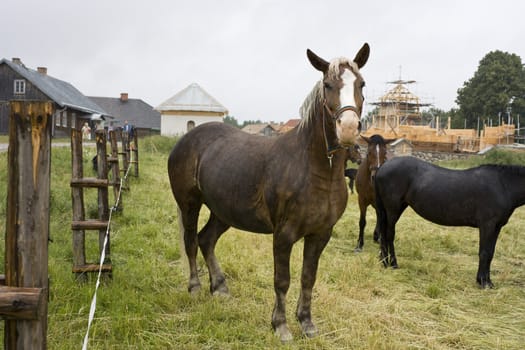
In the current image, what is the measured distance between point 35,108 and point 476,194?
5.54 metres

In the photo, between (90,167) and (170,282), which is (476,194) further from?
(90,167)

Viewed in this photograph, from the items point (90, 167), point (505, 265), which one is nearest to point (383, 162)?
point (505, 265)

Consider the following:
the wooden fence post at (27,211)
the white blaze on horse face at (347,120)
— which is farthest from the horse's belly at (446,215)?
the wooden fence post at (27,211)

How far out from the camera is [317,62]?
10.3 feet

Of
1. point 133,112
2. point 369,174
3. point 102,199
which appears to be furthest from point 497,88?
point 102,199

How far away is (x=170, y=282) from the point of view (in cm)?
462

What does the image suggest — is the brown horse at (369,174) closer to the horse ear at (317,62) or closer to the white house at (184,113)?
the horse ear at (317,62)

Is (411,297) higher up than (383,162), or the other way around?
(383,162)

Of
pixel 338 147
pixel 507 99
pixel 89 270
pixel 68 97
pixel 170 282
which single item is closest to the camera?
pixel 338 147

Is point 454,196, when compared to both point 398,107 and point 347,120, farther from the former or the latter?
point 398,107

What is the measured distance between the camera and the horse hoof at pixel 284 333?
3.42 m

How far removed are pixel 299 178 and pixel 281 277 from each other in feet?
2.89

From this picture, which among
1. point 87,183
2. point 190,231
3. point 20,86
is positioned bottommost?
point 190,231

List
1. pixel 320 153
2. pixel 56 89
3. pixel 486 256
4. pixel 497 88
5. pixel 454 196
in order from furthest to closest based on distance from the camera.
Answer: pixel 497 88
pixel 56 89
pixel 454 196
pixel 486 256
pixel 320 153
